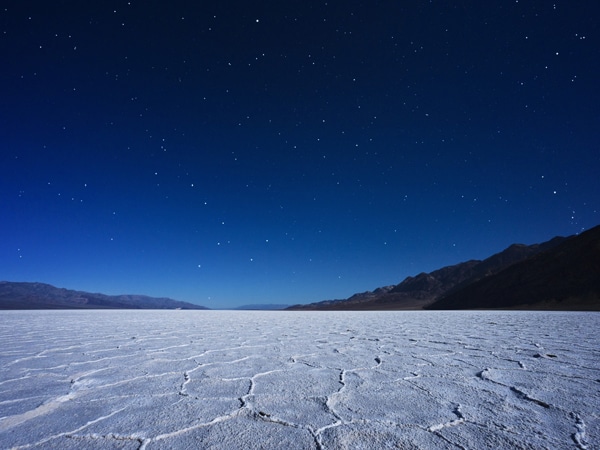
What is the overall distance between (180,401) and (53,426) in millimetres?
536

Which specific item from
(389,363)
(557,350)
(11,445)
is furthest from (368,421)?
(557,350)

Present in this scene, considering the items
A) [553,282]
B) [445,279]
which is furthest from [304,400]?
[445,279]

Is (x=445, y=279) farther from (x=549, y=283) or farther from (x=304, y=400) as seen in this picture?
(x=304, y=400)

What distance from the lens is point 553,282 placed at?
866 inches

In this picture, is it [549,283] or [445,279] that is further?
[445,279]

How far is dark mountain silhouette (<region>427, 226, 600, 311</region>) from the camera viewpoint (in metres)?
19.6

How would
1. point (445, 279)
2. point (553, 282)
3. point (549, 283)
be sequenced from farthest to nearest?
point (445, 279) → point (549, 283) → point (553, 282)

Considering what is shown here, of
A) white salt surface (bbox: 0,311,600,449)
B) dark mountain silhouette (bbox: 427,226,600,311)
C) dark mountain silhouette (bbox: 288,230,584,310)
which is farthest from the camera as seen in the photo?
dark mountain silhouette (bbox: 288,230,584,310)

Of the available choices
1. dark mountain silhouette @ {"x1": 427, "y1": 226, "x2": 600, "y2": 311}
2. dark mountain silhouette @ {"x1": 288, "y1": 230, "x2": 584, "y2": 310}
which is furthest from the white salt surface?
dark mountain silhouette @ {"x1": 288, "y1": 230, "x2": 584, "y2": 310}

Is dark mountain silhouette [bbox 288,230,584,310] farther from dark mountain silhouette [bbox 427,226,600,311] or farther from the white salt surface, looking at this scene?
the white salt surface

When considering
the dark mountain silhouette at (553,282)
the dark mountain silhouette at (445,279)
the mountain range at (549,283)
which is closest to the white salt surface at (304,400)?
the mountain range at (549,283)

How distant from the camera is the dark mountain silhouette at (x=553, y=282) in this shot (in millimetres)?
19625

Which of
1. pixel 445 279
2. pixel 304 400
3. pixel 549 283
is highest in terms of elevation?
pixel 445 279

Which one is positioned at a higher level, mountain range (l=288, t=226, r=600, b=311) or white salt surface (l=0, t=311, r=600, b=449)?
mountain range (l=288, t=226, r=600, b=311)
